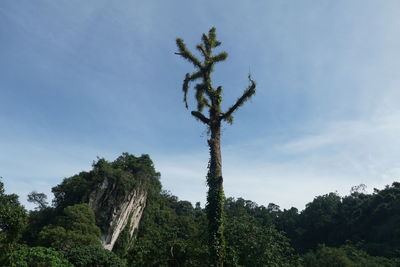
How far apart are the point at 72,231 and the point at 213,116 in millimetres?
22058

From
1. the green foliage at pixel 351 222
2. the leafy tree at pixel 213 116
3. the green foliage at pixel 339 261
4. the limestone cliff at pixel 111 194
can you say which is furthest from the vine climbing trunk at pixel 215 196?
the green foliage at pixel 351 222

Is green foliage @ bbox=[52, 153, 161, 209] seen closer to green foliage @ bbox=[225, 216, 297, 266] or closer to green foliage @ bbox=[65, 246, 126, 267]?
green foliage @ bbox=[65, 246, 126, 267]

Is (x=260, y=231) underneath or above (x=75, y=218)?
underneath

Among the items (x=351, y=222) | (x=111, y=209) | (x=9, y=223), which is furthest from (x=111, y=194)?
(x=351, y=222)

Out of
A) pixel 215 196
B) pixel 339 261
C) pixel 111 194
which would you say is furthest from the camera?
pixel 111 194

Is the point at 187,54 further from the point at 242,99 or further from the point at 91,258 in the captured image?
the point at 91,258

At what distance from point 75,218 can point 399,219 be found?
42419 millimetres

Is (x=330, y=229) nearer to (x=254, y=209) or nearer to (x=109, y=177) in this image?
(x=254, y=209)

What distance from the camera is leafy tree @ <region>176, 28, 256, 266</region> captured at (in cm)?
916

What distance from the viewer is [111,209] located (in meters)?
37.7

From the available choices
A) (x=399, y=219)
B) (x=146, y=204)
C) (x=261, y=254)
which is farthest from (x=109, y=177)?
(x=399, y=219)

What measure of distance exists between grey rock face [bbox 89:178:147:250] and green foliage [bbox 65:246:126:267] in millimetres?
15116

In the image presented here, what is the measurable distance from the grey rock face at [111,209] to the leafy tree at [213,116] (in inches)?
1170

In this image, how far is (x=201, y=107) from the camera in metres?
10.9
